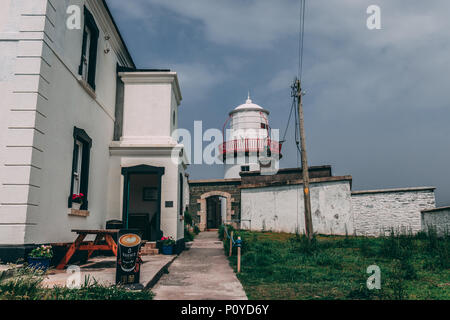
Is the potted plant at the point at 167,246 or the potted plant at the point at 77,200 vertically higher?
the potted plant at the point at 77,200

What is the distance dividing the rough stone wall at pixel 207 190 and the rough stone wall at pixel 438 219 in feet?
34.2

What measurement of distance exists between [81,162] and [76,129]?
1146 millimetres

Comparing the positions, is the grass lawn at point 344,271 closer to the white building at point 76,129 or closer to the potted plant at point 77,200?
the white building at point 76,129

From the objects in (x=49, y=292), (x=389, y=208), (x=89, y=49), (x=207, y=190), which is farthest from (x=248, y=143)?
(x=49, y=292)

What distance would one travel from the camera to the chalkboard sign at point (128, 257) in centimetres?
575

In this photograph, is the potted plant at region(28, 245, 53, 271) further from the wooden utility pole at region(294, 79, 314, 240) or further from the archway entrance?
the archway entrance

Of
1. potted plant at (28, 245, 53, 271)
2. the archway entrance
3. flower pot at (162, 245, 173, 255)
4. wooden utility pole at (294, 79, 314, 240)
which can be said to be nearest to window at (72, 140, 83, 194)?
potted plant at (28, 245, 53, 271)

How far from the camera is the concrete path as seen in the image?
5.73 metres

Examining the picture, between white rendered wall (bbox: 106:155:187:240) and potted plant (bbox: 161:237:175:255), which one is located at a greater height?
white rendered wall (bbox: 106:155:187:240)

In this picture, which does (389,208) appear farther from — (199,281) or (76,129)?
(76,129)

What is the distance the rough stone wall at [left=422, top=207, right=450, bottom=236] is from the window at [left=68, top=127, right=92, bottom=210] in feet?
41.1

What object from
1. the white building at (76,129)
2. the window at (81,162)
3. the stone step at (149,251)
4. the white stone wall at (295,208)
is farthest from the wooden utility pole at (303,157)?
the window at (81,162)

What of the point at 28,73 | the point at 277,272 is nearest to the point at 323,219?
the point at 277,272

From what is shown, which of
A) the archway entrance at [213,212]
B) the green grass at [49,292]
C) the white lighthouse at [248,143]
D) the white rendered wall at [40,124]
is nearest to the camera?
the green grass at [49,292]
